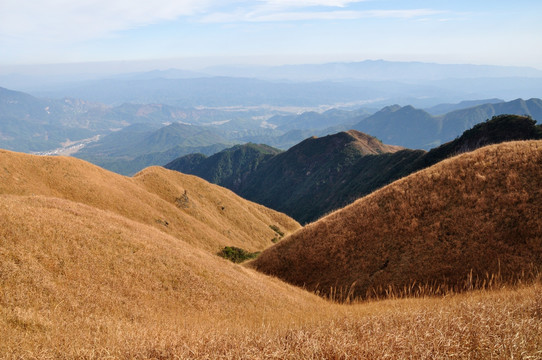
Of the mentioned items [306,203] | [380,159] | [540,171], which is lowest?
[306,203]

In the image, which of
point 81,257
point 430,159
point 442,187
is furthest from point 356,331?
point 430,159

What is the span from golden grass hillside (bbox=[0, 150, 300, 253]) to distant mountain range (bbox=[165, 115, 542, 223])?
5501 cm

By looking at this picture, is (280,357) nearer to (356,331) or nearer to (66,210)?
(356,331)

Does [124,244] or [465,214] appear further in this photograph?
[465,214]

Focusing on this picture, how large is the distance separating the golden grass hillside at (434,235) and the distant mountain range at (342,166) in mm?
60900

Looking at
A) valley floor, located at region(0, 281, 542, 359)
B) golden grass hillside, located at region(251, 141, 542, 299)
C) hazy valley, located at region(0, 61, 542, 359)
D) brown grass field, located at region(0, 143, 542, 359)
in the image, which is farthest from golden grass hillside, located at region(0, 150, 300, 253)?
valley floor, located at region(0, 281, 542, 359)

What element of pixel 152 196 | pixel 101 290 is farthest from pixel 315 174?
pixel 101 290

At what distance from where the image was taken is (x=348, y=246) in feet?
65.7

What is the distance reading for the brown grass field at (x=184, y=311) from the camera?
4.98 m

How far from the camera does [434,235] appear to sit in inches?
685

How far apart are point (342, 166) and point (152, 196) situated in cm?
11267

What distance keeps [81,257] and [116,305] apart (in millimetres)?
3657

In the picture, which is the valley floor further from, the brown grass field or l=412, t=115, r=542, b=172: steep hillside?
l=412, t=115, r=542, b=172: steep hillside

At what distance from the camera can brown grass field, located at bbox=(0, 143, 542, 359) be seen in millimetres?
4980
